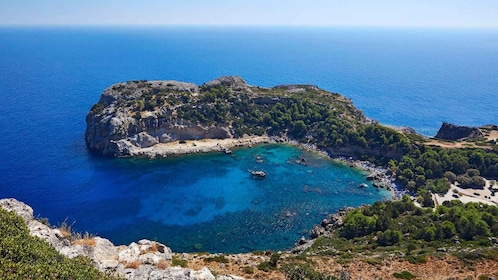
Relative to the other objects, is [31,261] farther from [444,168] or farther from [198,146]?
[444,168]

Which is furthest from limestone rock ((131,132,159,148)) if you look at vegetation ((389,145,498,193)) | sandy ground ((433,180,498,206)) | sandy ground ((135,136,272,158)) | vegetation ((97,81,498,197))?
sandy ground ((433,180,498,206))

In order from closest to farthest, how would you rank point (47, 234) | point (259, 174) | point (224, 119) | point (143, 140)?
point (47, 234), point (259, 174), point (143, 140), point (224, 119)

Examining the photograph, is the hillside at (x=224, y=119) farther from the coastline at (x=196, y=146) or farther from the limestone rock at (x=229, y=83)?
the coastline at (x=196, y=146)

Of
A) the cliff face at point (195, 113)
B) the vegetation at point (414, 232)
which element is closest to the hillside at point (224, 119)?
the cliff face at point (195, 113)

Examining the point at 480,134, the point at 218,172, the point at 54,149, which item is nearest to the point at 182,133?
the point at 218,172

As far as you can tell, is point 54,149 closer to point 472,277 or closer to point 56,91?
point 56,91

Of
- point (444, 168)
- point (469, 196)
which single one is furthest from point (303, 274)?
point (444, 168)

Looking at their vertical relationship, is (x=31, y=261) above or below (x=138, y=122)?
above
